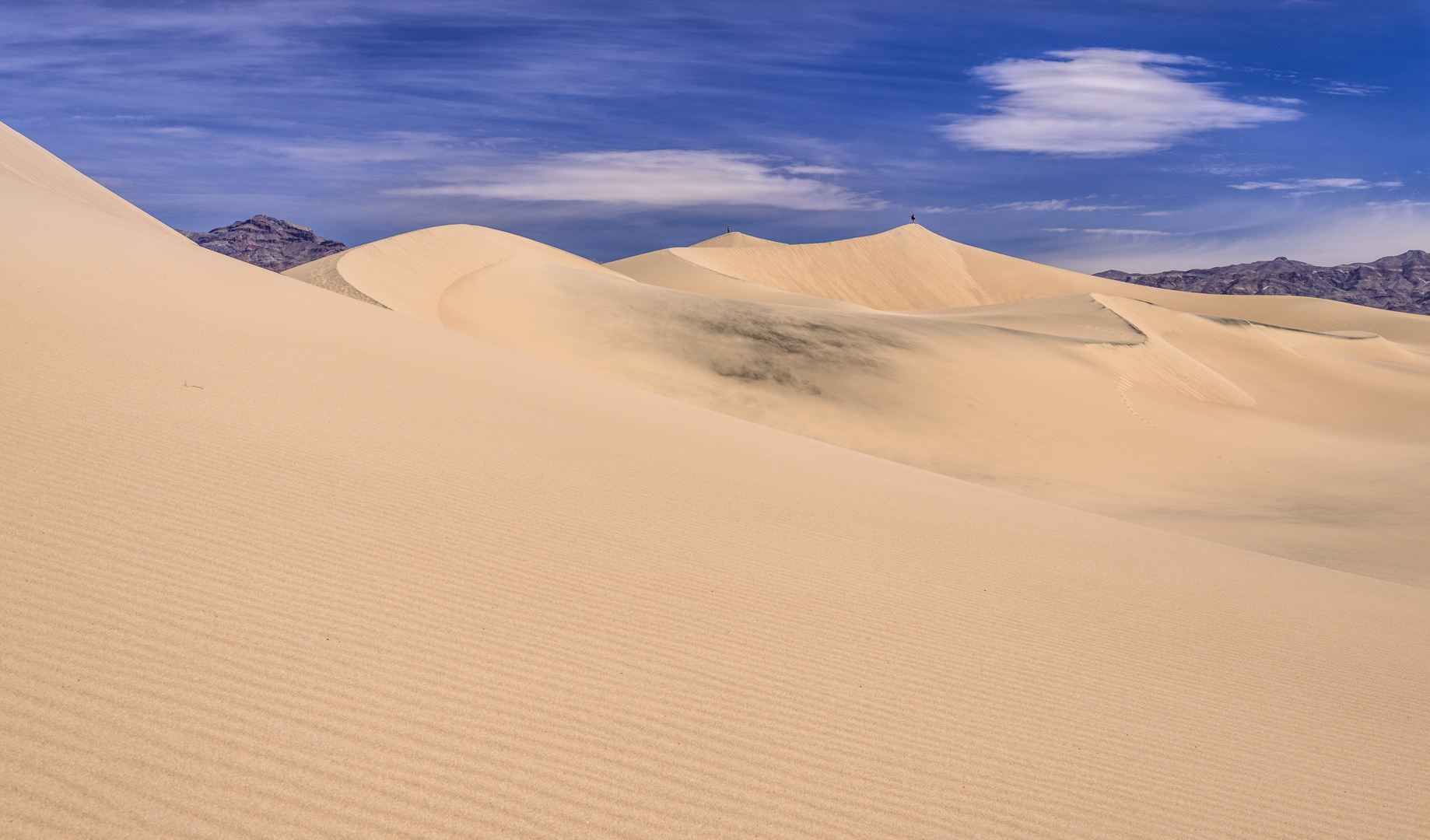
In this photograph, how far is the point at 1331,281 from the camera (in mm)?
150500

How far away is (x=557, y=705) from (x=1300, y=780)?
3.30 metres

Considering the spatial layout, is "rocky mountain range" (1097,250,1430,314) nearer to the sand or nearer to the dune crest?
the dune crest

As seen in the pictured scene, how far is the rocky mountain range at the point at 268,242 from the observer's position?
156250 millimetres

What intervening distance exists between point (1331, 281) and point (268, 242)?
197 metres

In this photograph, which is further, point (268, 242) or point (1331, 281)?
point (268, 242)

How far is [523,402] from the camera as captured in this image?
8461 millimetres

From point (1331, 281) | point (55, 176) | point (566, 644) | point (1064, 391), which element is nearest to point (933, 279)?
point (1064, 391)

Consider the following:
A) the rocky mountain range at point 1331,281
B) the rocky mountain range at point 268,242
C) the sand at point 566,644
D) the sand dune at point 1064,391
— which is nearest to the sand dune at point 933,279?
the sand dune at point 1064,391

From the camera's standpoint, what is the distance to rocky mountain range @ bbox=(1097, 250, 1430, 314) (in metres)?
141

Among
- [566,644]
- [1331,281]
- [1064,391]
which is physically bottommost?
[566,644]

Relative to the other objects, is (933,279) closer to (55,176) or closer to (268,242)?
(55,176)

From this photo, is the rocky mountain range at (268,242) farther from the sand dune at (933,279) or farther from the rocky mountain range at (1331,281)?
the rocky mountain range at (1331,281)

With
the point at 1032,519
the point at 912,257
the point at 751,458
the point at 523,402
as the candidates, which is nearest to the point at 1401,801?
the point at 1032,519

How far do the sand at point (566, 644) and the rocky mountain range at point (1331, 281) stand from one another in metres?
148
